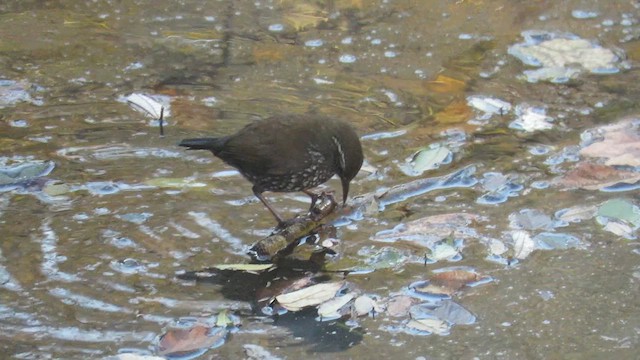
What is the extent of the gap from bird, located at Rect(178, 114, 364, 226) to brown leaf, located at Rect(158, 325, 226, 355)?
3.95 ft

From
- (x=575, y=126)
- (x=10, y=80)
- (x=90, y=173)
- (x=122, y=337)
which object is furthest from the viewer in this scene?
(x=10, y=80)

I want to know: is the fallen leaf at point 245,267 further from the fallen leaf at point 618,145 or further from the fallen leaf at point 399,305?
the fallen leaf at point 618,145

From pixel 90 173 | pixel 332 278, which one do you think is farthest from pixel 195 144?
pixel 332 278

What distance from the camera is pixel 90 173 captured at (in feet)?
18.3

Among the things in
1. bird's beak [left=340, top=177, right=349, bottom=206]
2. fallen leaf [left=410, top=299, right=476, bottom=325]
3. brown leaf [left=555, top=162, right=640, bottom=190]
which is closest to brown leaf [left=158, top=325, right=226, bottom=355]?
fallen leaf [left=410, top=299, right=476, bottom=325]

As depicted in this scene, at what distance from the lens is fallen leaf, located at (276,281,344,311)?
422 centimetres

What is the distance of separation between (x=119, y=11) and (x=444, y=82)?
2.80 metres

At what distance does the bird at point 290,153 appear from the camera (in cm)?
512

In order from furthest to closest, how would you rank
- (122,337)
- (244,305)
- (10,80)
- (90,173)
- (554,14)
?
(554,14) → (10,80) → (90,173) → (244,305) → (122,337)

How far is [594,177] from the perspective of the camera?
17.7 ft

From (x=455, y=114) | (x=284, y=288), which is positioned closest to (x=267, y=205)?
(x=284, y=288)

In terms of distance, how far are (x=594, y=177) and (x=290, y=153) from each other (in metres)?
1.70

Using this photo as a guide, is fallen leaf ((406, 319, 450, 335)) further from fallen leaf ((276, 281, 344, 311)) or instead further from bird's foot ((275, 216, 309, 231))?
bird's foot ((275, 216, 309, 231))

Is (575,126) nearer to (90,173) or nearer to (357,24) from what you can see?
(357,24)
